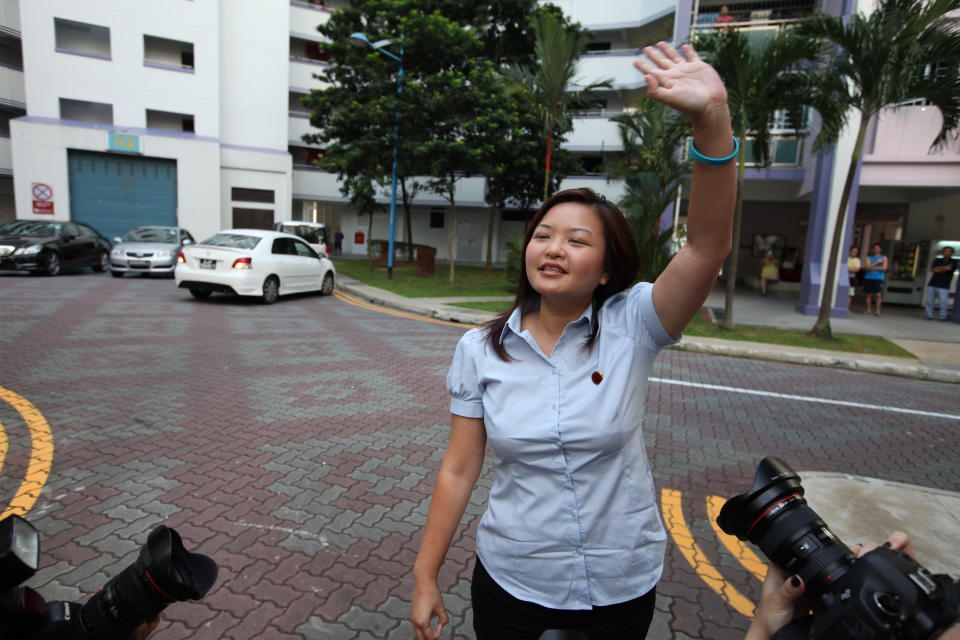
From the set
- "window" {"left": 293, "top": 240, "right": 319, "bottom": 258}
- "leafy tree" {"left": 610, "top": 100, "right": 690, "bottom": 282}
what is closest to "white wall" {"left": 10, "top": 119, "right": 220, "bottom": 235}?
"window" {"left": 293, "top": 240, "right": 319, "bottom": 258}

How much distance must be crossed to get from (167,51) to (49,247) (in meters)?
17.5

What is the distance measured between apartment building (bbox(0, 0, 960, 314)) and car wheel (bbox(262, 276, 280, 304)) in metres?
13.5

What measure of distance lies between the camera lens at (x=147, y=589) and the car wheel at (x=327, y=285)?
1362 cm

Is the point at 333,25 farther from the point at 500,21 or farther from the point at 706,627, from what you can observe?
the point at 706,627

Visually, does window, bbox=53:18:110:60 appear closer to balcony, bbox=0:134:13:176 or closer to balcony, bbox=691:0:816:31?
balcony, bbox=0:134:13:176

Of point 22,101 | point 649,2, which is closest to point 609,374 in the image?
point 649,2

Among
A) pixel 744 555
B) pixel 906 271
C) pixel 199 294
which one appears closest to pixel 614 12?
pixel 906 271

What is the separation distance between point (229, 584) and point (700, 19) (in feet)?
76.4

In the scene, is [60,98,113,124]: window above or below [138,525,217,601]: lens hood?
above

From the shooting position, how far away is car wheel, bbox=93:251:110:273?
16.8m

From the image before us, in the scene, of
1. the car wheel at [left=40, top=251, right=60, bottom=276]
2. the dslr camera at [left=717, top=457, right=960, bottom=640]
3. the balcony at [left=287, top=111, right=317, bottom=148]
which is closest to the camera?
the dslr camera at [left=717, top=457, right=960, bottom=640]

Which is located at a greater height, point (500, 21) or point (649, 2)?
point (649, 2)

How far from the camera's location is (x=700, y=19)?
806 inches

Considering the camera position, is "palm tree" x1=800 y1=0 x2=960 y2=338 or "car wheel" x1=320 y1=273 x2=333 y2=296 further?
"car wheel" x1=320 y1=273 x2=333 y2=296
